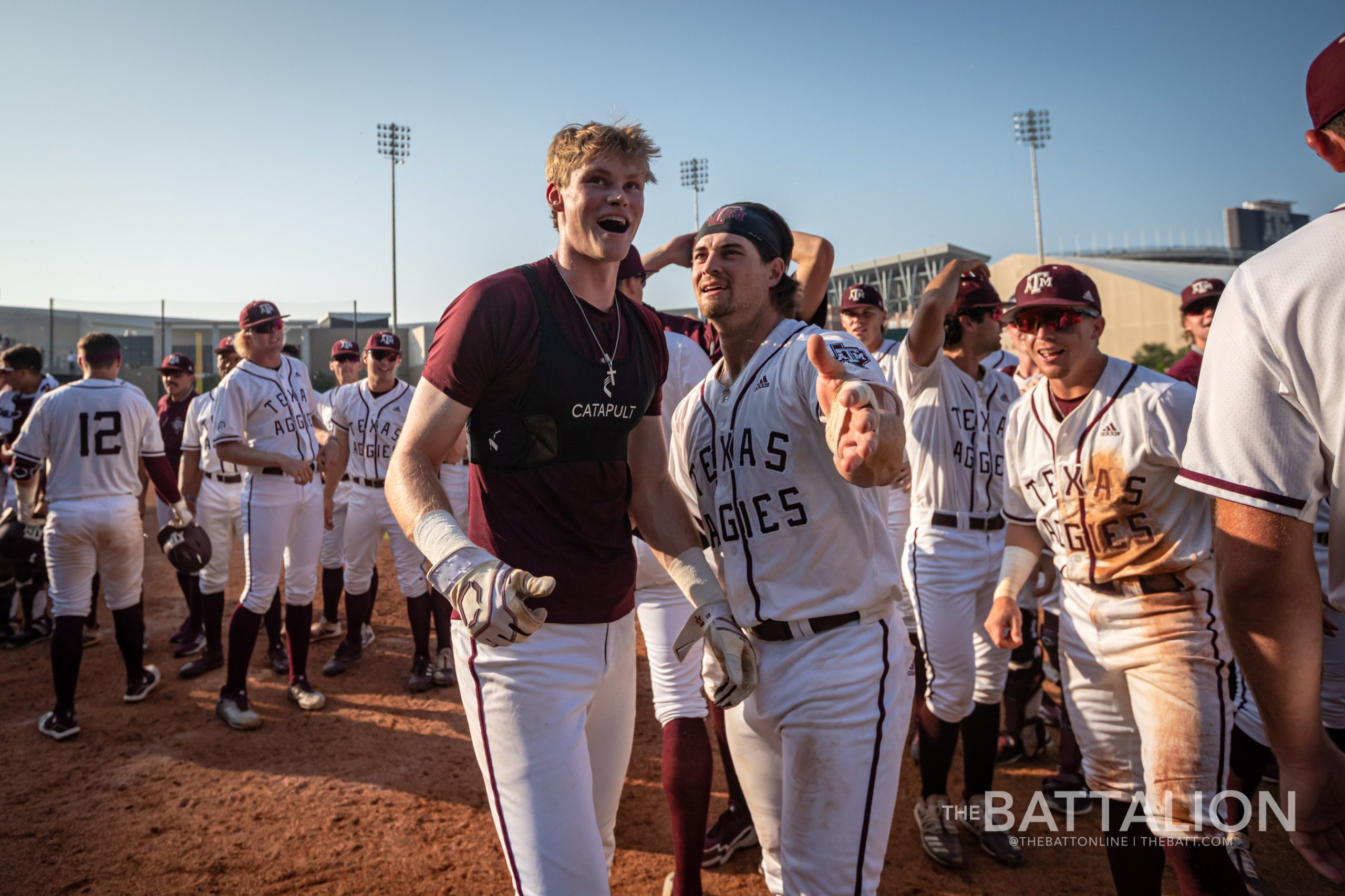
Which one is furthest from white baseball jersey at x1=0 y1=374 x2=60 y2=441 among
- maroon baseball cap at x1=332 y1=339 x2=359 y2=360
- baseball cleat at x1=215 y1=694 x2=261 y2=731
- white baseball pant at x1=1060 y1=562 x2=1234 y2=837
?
white baseball pant at x1=1060 y1=562 x2=1234 y2=837

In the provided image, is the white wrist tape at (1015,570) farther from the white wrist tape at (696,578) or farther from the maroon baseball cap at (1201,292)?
the maroon baseball cap at (1201,292)

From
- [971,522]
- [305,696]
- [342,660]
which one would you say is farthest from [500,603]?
[342,660]

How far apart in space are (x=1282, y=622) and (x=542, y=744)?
156 cm

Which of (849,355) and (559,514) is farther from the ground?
(849,355)

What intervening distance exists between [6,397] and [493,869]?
818cm

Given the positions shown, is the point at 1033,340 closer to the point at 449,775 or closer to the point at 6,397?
the point at 449,775

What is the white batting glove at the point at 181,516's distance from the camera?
5.64 m

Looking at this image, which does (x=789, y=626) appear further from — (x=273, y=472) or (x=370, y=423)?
(x=370, y=423)

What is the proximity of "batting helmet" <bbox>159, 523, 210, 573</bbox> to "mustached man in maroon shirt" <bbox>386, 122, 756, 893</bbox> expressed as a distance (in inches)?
181

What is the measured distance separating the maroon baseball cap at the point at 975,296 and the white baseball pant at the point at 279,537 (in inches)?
183

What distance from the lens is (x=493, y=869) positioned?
3404 mm

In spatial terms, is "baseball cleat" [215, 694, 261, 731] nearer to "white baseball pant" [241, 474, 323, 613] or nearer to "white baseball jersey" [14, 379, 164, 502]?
"white baseball pant" [241, 474, 323, 613]

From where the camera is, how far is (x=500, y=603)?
5.23 feet

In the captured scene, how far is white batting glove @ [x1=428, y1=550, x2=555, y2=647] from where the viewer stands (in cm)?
158
